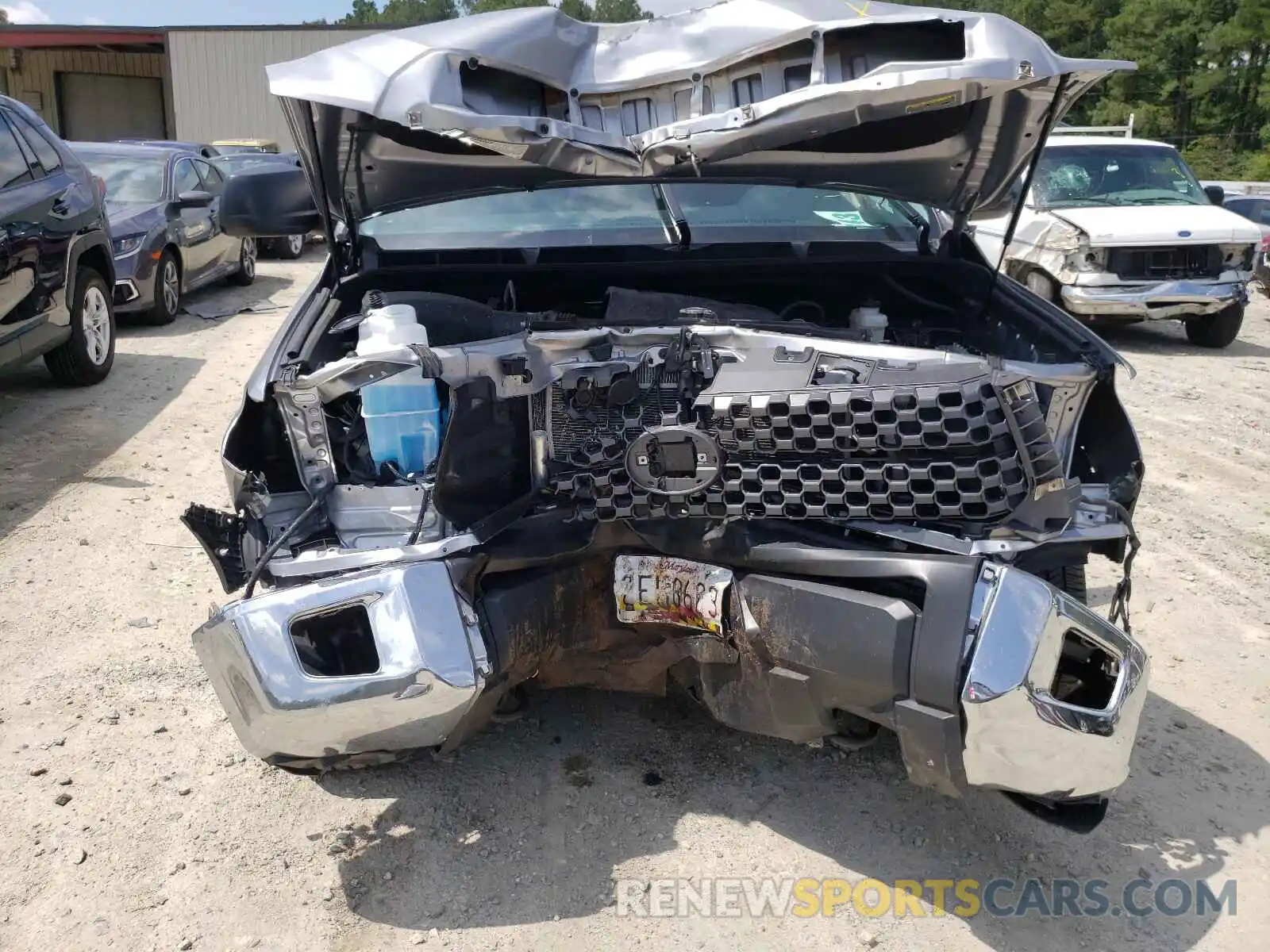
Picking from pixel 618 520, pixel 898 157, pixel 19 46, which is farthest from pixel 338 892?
pixel 19 46

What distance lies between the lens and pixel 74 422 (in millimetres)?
6250

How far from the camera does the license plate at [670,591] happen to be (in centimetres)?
249

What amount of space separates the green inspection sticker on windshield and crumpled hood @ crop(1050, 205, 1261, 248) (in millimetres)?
5715

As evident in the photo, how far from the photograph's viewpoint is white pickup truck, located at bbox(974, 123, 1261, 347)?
8688 millimetres

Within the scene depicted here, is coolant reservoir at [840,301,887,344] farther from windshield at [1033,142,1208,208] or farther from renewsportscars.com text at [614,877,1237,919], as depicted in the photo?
windshield at [1033,142,1208,208]

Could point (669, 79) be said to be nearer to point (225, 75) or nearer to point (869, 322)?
point (869, 322)

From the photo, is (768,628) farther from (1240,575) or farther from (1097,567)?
(1240,575)

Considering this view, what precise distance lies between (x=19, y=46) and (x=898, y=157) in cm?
3225

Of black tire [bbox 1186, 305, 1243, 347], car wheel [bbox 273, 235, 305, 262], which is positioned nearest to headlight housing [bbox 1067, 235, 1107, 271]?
black tire [bbox 1186, 305, 1243, 347]

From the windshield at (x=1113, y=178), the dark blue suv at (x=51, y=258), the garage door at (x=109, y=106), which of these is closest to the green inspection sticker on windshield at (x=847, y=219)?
the dark blue suv at (x=51, y=258)

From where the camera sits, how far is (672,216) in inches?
148

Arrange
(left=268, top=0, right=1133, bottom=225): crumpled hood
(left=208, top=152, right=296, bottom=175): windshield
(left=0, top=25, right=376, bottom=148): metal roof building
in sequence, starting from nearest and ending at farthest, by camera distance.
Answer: (left=268, top=0, right=1133, bottom=225): crumpled hood < (left=208, top=152, right=296, bottom=175): windshield < (left=0, top=25, right=376, bottom=148): metal roof building

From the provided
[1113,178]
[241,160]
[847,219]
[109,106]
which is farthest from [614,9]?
[847,219]

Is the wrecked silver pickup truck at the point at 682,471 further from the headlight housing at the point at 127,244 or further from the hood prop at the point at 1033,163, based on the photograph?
the headlight housing at the point at 127,244
